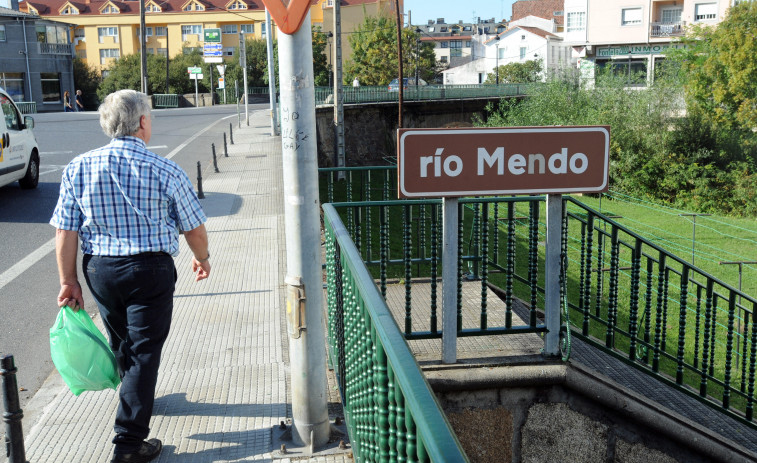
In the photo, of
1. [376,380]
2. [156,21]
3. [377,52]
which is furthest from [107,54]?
[376,380]

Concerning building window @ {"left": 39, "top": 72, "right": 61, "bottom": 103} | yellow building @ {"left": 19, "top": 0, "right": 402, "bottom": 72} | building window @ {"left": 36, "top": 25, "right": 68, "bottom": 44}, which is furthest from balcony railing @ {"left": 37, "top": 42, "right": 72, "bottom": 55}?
yellow building @ {"left": 19, "top": 0, "right": 402, "bottom": 72}

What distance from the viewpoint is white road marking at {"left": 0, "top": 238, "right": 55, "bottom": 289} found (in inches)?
323

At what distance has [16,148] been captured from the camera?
42.3ft

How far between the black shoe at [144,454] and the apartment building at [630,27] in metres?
57.9

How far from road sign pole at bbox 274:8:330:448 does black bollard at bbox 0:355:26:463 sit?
128cm

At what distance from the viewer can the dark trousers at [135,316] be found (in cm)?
348

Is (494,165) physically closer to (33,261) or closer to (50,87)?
(33,261)

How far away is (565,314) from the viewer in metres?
4.72

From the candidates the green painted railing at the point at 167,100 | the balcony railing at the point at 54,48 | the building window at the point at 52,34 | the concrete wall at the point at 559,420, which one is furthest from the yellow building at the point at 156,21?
the concrete wall at the point at 559,420

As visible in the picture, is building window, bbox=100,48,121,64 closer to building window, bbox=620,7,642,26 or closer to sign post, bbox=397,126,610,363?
building window, bbox=620,7,642,26

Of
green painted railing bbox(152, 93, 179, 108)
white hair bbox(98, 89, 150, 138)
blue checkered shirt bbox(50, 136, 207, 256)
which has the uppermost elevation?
green painted railing bbox(152, 93, 179, 108)

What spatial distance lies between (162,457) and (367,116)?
32046mm

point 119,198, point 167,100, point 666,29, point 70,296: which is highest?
point 666,29

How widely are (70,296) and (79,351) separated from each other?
28cm
